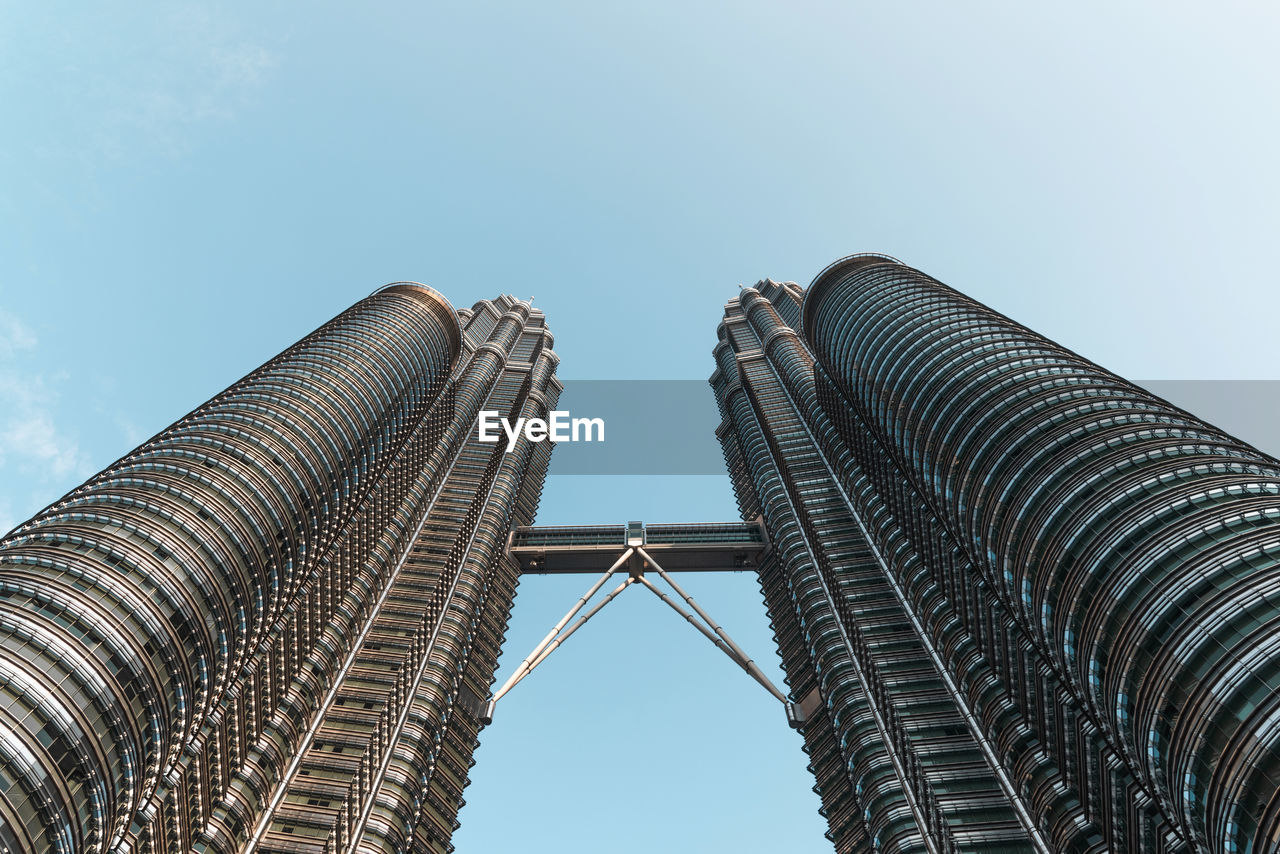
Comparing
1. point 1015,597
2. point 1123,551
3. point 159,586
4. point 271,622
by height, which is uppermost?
point 271,622

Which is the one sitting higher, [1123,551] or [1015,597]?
[1015,597]

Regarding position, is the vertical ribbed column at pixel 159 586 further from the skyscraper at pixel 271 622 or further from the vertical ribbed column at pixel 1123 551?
the vertical ribbed column at pixel 1123 551

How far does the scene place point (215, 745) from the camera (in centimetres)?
6200

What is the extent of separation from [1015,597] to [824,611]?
3788 cm

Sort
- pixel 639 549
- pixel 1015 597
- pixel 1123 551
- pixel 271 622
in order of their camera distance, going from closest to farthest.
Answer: pixel 1123 551
pixel 1015 597
pixel 271 622
pixel 639 549

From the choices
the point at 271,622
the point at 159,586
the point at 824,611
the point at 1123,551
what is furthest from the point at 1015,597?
the point at 159,586

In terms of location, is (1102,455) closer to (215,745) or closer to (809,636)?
(809,636)

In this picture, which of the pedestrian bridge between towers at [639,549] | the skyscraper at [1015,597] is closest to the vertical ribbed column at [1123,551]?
the skyscraper at [1015,597]

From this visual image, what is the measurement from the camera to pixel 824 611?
9481 centimetres

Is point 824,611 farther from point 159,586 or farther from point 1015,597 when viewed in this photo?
point 159,586

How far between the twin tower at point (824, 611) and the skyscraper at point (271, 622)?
0.88 feet

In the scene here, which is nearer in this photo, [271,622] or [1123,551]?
[1123,551]

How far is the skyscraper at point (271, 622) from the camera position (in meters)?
45.2

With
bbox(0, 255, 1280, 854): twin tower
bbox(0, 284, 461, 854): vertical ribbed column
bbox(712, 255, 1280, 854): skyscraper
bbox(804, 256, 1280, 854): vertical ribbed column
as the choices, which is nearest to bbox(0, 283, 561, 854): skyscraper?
bbox(0, 284, 461, 854): vertical ribbed column
